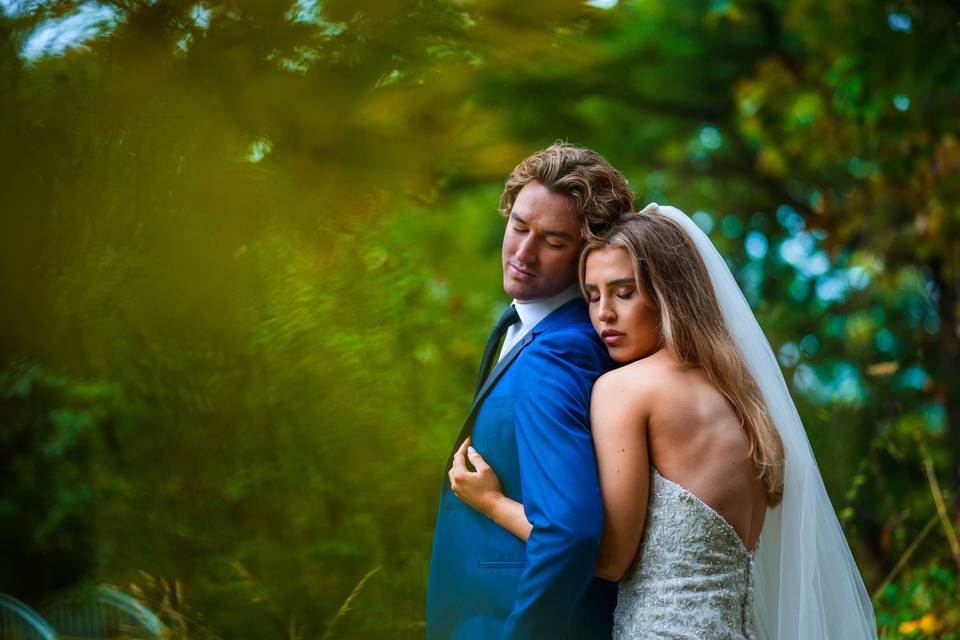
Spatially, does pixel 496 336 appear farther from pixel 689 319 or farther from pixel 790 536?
pixel 790 536

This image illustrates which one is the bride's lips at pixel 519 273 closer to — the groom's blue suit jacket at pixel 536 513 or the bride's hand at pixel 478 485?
the groom's blue suit jacket at pixel 536 513

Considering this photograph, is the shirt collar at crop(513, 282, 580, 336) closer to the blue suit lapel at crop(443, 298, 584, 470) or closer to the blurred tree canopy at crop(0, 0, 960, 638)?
the blue suit lapel at crop(443, 298, 584, 470)

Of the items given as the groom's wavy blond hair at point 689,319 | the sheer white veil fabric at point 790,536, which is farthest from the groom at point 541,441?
the sheer white veil fabric at point 790,536

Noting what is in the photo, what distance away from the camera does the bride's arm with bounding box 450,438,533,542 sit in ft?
7.39

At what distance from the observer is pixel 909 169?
6.66 m

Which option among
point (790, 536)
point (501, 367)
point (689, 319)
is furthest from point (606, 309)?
point (790, 536)

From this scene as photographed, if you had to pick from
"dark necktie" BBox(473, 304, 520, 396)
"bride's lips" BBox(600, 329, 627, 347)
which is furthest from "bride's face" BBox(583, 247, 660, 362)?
"dark necktie" BBox(473, 304, 520, 396)

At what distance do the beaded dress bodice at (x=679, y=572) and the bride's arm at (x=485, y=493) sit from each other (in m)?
0.29

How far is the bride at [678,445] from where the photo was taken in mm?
2197

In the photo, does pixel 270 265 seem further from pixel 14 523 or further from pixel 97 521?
pixel 14 523

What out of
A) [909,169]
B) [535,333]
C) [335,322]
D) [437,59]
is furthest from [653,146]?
[437,59]

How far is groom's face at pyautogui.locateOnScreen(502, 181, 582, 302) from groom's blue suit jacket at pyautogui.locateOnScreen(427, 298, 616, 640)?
0.09 meters

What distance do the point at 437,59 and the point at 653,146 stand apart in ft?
28.6

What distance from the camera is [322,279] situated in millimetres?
2715
